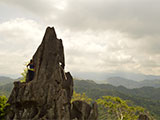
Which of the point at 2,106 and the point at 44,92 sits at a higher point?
the point at 44,92

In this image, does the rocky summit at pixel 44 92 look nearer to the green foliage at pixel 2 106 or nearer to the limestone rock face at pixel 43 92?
the limestone rock face at pixel 43 92

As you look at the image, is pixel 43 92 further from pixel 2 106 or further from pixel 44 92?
pixel 2 106

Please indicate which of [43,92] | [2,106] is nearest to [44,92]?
[43,92]

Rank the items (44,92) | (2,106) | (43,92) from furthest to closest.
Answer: (44,92)
(43,92)
(2,106)

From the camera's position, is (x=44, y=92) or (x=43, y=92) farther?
(x=44, y=92)

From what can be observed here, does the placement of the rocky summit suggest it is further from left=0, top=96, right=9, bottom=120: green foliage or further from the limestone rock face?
left=0, top=96, right=9, bottom=120: green foliage

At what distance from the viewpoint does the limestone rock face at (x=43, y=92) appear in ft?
95.1

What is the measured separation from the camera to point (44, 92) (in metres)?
30.1

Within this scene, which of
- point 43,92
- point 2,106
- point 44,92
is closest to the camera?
point 2,106

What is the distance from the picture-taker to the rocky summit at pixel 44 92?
2903cm

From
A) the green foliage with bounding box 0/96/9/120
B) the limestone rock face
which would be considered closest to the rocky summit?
the limestone rock face

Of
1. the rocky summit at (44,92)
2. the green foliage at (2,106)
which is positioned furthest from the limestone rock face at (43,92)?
the green foliage at (2,106)

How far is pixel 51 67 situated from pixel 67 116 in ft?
44.9

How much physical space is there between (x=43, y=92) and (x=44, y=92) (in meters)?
0.24
